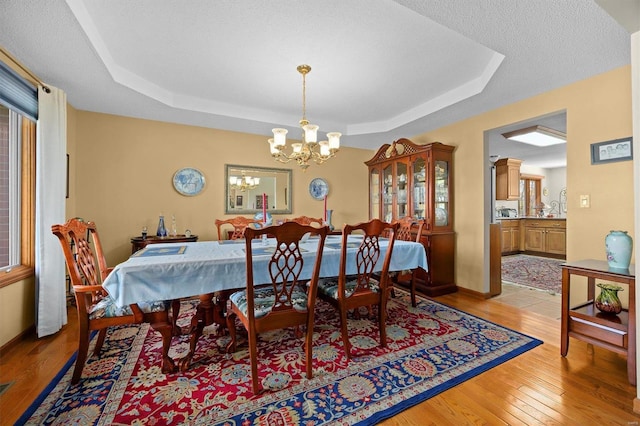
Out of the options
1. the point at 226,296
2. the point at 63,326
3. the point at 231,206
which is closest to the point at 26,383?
the point at 63,326

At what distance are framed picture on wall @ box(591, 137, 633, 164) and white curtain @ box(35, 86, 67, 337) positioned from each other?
4869 mm

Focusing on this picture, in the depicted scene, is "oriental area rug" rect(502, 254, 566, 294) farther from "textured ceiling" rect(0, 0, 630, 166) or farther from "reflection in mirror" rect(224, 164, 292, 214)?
"reflection in mirror" rect(224, 164, 292, 214)

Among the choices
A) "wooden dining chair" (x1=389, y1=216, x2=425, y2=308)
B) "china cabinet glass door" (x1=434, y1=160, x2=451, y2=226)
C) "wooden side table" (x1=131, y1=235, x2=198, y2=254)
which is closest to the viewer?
"wooden dining chair" (x1=389, y1=216, x2=425, y2=308)

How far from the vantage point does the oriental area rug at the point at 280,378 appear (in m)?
1.43

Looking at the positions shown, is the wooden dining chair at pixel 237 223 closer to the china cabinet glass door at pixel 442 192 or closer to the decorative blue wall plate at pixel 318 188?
the decorative blue wall plate at pixel 318 188

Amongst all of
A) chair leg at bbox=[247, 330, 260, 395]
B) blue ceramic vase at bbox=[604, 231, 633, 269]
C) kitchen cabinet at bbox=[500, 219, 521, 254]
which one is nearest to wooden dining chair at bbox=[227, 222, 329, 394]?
chair leg at bbox=[247, 330, 260, 395]

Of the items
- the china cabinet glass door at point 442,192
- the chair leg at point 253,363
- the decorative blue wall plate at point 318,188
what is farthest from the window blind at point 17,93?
the china cabinet glass door at point 442,192

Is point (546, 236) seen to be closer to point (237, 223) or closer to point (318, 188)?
point (318, 188)

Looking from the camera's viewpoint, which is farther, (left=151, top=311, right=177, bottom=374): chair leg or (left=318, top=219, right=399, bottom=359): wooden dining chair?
(left=318, top=219, right=399, bottom=359): wooden dining chair

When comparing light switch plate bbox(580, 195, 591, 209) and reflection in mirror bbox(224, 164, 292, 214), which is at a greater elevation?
reflection in mirror bbox(224, 164, 292, 214)

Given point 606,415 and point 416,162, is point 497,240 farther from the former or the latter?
point 606,415

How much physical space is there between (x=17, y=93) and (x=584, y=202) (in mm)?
4884

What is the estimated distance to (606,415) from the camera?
4.69 feet

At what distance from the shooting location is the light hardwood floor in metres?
1.42
